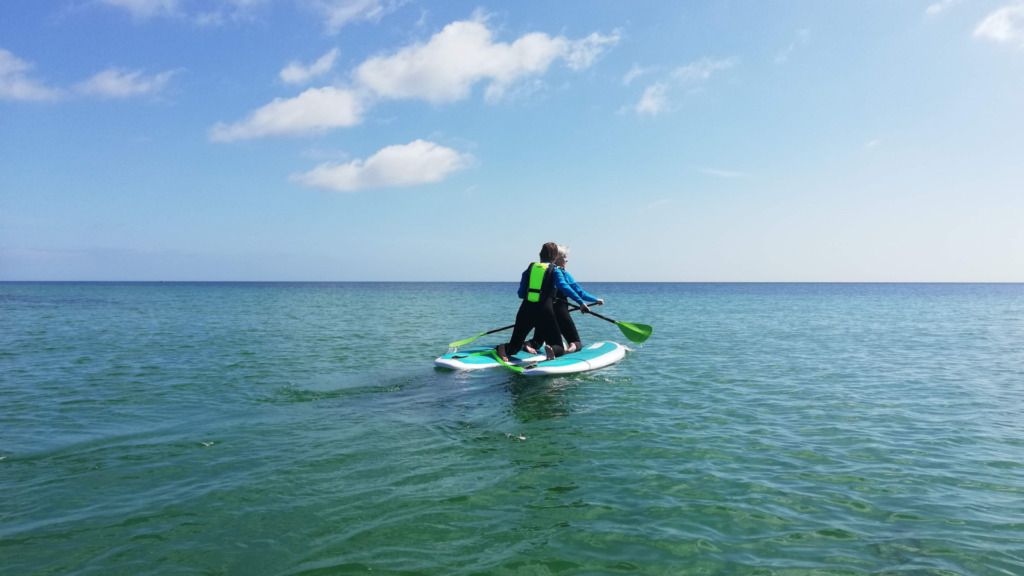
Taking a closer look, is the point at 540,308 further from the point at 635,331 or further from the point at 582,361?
the point at 635,331

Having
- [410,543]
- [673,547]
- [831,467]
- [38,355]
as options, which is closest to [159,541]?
[410,543]

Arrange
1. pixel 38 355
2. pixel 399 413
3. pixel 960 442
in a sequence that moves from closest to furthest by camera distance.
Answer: pixel 960 442, pixel 399 413, pixel 38 355

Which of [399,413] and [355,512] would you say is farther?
[399,413]

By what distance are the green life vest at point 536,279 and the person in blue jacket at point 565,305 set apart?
304 mm

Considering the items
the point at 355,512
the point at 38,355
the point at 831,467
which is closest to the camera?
the point at 355,512

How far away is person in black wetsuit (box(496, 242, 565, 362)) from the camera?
10.9 m

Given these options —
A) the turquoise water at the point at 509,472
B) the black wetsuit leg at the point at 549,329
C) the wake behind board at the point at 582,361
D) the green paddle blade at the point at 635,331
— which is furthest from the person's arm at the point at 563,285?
the green paddle blade at the point at 635,331

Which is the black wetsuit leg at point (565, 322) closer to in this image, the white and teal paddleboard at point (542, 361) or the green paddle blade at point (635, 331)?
the white and teal paddleboard at point (542, 361)

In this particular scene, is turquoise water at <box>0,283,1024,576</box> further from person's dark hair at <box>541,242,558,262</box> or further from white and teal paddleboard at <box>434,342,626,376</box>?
person's dark hair at <box>541,242,558,262</box>

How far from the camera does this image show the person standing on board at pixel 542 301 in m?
10.9

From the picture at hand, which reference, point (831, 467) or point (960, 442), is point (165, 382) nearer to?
point (831, 467)

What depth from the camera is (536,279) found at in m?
11.0

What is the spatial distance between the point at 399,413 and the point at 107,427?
4049mm

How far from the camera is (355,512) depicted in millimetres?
4820
